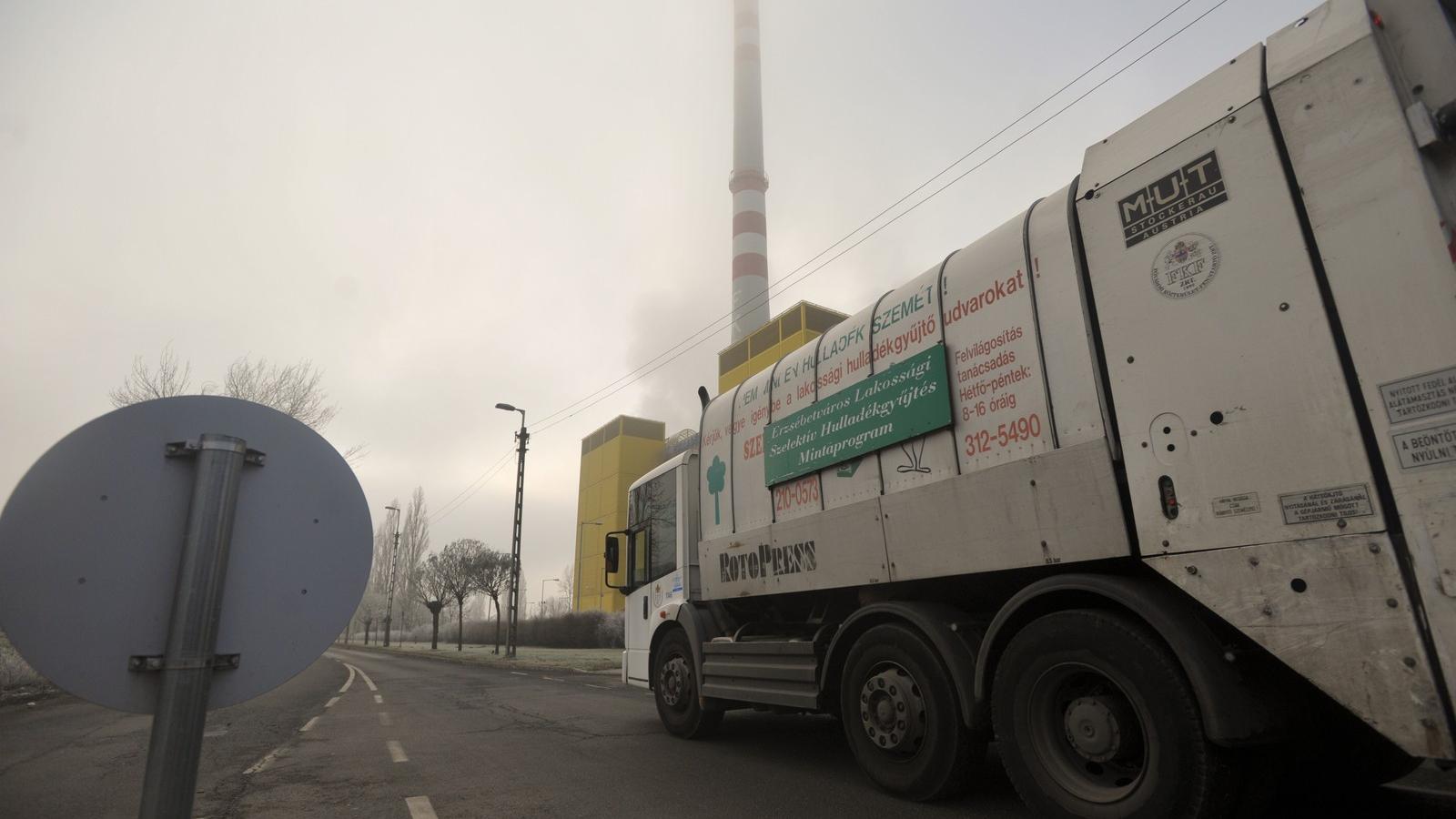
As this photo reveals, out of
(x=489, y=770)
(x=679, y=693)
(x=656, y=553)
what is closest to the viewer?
(x=489, y=770)

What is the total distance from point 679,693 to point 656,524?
6.28 ft

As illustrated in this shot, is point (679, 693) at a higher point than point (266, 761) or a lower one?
higher

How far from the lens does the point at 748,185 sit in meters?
48.1

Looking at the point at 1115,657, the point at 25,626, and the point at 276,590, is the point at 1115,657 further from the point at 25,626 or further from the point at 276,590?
the point at 25,626

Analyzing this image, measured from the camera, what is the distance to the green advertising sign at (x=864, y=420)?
458 centimetres

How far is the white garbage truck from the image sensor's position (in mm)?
2646

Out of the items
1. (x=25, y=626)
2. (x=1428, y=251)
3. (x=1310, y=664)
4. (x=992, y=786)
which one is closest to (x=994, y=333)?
(x=1428, y=251)

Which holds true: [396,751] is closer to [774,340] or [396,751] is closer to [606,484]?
[774,340]

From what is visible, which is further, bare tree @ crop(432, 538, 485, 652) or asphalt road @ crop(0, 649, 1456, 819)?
bare tree @ crop(432, 538, 485, 652)

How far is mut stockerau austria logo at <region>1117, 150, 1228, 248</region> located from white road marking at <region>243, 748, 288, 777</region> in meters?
7.45

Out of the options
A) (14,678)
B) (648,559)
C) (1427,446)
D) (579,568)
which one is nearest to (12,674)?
(14,678)

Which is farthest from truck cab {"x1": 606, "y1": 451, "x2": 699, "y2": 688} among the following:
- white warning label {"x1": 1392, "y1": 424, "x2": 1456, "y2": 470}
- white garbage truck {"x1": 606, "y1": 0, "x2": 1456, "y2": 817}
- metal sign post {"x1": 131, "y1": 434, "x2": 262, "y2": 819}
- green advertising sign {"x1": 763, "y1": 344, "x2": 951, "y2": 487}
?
white warning label {"x1": 1392, "y1": 424, "x2": 1456, "y2": 470}

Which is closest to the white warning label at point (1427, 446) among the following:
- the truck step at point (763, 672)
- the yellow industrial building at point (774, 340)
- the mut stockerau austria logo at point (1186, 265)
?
the mut stockerau austria logo at point (1186, 265)

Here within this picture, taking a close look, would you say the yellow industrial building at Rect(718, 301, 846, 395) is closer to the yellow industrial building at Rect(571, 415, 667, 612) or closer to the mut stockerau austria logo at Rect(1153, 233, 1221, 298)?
the yellow industrial building at Rect(571, 415, 667, 612)
